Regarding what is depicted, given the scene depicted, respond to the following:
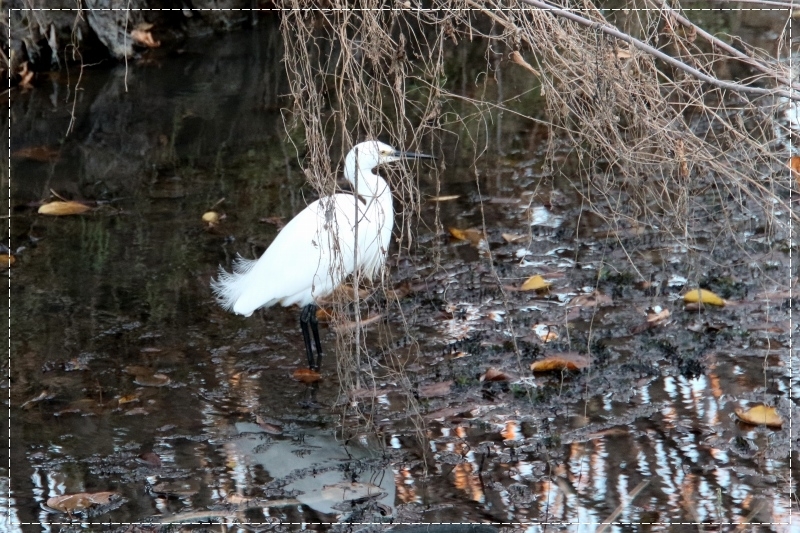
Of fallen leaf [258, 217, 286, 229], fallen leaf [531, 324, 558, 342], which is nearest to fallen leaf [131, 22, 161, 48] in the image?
fallen leaf [258, 217, 286, 229]

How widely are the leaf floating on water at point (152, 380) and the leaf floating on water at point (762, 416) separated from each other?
2.21 m

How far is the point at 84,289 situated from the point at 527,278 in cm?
220

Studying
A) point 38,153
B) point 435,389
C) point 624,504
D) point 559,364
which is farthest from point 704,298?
point 38,153

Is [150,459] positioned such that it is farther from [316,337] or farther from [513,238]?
[513,238]

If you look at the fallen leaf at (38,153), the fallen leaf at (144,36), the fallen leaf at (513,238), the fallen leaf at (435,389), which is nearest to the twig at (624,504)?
the fallen leaf at (435,389)

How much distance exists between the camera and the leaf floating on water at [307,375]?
3982 millimetres

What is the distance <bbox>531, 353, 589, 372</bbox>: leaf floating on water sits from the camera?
3816mm

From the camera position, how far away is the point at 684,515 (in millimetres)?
2984

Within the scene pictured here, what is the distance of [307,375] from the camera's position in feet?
13.1

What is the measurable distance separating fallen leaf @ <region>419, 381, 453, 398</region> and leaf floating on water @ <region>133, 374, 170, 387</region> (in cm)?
105

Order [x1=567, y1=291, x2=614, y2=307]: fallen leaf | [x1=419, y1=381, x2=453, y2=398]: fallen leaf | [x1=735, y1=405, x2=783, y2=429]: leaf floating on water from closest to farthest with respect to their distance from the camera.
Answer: [x1=735, y1=405, x2=783, y2=429]: leaf floating on water
[x1=419, y1=381, x2=453, y2=398]: fallen leaf
[x1=567, y1=291, x2=614, y2=307]: fallen leaf

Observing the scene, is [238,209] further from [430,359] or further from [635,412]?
[635,412]

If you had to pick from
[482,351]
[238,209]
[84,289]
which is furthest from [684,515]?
[238,209]

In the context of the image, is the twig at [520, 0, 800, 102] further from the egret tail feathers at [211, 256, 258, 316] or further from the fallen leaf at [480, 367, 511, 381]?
the egret tail feathers at [211, 256, 258, 316]
